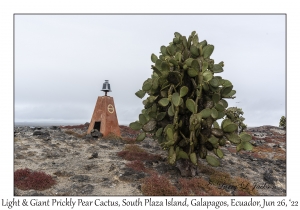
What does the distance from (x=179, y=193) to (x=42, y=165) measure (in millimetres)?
6874

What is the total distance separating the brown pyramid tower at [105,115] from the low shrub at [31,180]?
8575mm

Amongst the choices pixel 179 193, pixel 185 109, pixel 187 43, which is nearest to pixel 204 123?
pixel 185 109

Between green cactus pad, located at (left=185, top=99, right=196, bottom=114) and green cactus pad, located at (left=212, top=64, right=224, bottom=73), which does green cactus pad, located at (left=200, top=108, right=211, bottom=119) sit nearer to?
green cactus pad, located at (left=185, top=99, right=196, bottom=114)

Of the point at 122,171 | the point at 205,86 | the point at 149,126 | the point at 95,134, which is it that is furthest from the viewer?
the point at 95,134

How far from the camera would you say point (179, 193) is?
7371mm

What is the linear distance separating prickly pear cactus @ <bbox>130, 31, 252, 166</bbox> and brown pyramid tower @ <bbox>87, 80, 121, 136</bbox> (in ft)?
27.5

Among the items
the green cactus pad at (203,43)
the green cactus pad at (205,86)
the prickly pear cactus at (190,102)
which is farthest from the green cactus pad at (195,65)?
the green cactus pad at (203,43)

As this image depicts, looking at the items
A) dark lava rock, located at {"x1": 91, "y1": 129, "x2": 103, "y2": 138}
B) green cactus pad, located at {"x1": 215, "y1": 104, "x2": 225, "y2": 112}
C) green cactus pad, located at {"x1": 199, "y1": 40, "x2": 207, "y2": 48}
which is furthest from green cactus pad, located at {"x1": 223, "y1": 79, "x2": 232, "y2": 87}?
dark lava rock, located at {"x1": 91, "y1": 129, "x2": 103, "y2": 138}

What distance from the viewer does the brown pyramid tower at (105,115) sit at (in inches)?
682

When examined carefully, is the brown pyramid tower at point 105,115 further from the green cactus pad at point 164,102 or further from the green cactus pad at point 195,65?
the green cactus pad at point 195,65

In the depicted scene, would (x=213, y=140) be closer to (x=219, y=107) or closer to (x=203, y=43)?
(x=219, y=107)

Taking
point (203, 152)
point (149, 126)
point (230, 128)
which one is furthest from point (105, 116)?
point (230, 128)

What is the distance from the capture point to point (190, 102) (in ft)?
26.1

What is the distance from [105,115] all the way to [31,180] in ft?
31.3
